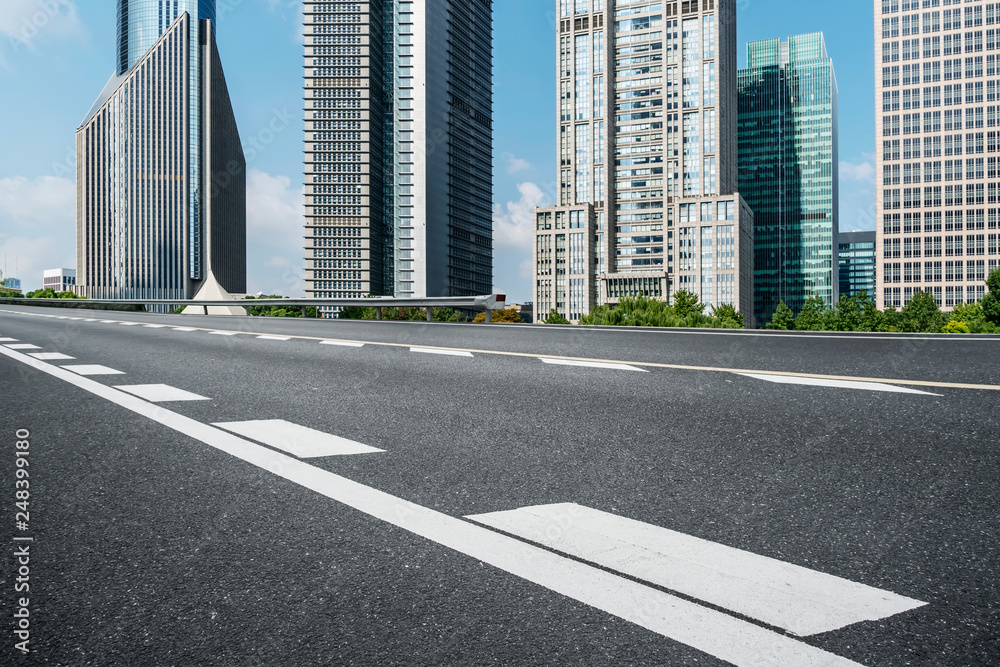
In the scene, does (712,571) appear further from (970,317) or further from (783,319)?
(783,319)

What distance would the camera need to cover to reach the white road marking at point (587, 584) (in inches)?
60.6

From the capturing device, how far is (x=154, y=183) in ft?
550

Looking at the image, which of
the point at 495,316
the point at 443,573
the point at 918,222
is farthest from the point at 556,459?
the point at 918,222

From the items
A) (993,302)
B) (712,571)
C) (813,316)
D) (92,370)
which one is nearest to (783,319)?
(813,316)

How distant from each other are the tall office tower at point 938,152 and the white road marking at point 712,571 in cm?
16315

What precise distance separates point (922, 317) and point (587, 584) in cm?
11621

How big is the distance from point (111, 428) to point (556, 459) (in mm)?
2872

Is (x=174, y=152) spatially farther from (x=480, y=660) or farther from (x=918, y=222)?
(x=480, y=660)

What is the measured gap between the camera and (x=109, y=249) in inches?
6496

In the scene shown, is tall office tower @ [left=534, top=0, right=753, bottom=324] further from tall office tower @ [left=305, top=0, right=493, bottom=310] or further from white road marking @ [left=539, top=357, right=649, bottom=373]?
white road marking @ [left=539, top=357, right=649, bottom=373]

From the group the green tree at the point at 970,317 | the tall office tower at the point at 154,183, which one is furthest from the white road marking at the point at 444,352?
the tall office tower at the point at 154,183

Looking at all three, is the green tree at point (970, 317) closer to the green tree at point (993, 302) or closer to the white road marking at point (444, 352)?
the green tree at point (993, 302)

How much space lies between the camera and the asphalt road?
5.41 feet

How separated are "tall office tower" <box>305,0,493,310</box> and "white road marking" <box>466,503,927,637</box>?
177m
